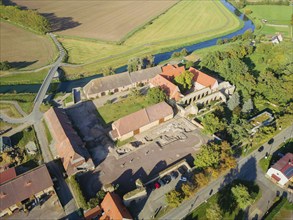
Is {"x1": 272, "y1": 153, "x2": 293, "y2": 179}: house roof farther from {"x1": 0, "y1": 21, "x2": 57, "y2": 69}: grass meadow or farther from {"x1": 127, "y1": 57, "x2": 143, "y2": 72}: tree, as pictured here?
{"x1": 0, "y1": 21, "x2": 57, "y2": 69}: grass meadow

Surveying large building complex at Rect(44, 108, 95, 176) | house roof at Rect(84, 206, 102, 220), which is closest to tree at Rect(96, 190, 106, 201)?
house roof at Rect(84, 206, 102, 220)

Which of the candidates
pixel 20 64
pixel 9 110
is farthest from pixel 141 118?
pixel 20 64

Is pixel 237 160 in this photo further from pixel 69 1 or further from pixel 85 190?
pixel 69 1

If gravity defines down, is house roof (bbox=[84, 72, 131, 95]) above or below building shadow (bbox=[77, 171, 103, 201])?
above

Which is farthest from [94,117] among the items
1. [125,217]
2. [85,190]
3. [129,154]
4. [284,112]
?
[284,112]

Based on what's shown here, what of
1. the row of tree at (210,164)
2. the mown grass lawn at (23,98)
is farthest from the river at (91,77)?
the row of tree at (210,164)

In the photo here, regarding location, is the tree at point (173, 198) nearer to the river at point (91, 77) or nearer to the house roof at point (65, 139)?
the house roof at point (65, 139)
